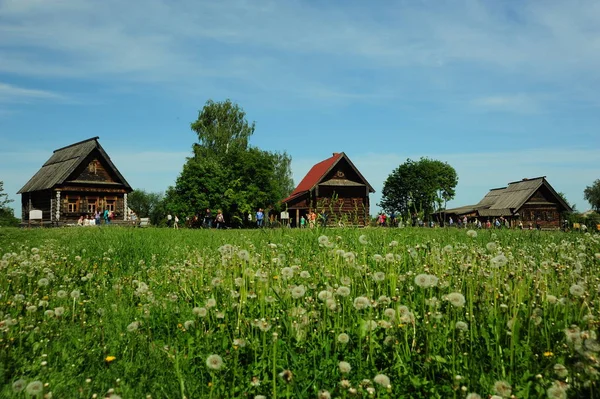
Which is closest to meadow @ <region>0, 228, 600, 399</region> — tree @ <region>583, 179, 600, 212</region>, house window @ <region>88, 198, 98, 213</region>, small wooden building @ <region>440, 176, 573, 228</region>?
house window @ <region>88, 198, 98, 213</region>

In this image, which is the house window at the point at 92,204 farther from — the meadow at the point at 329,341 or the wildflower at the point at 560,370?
the wildflower at the point at 560,370

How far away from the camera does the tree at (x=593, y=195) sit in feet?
281

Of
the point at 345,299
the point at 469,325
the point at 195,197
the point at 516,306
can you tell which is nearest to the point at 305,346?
the point at 345,299

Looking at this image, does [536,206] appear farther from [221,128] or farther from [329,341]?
[329,341]

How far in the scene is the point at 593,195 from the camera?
285 feet

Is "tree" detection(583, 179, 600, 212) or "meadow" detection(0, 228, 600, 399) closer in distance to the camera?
"meadow" detection(0, 228, 600, 399)

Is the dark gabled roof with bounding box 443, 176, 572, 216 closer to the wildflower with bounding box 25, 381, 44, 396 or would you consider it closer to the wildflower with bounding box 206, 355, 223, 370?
the wildflower with bounding box 206, 355, 223, 370

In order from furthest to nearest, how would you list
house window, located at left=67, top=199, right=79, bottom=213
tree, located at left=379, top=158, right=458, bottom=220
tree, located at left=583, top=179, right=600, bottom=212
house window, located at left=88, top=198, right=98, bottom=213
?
tree, located at left=583, top=179, right=600, bottom=212 < tree, located at left=379, top=158, right=458, bottom=220 < house window, located at left=88, top=198, right=98, bottom=213 < house window, located at left=67, top=199, right=79, bottom=213

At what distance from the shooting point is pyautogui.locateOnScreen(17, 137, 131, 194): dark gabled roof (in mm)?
38469

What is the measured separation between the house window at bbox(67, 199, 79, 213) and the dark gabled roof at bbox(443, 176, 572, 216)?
45.3 metres

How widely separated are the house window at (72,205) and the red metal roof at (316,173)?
1864cm

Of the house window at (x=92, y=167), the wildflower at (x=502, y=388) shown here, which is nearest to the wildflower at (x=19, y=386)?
the wildflower at (x=502, y=388)

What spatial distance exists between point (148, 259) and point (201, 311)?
5444mm

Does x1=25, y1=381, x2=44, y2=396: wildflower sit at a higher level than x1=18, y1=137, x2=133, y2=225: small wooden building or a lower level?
lower
